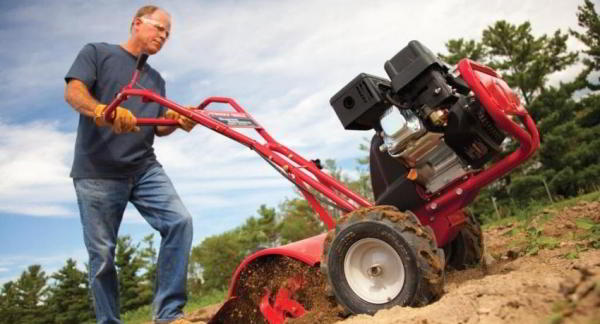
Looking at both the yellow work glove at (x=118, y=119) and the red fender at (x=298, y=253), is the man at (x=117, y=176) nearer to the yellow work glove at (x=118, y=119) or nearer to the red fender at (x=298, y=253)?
the yellow work glove at (x=118, y=119)

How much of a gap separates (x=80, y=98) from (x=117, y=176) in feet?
2.04

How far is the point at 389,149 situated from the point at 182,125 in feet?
6.07

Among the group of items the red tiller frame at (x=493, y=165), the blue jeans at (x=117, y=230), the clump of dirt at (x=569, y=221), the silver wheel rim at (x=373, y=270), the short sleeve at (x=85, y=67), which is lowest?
the clump of dirt at (x=569, y=221)

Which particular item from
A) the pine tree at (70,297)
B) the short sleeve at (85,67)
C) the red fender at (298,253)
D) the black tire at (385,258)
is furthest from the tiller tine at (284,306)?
the pine tree at (70,297)

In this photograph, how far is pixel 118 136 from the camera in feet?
12.6

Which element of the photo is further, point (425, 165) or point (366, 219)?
point (425, 165)

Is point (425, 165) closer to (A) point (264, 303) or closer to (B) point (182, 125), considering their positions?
(A) point (264, 303)

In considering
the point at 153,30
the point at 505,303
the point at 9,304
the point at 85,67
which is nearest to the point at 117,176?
the point at 85,67

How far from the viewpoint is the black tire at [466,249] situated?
3.79 metres

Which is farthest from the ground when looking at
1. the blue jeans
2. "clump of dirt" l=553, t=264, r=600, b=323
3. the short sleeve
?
the short sleeve

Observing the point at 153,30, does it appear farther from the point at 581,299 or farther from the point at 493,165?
the point at 581,299

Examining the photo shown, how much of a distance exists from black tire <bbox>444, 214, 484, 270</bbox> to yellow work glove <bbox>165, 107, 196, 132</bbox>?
223 centimetres

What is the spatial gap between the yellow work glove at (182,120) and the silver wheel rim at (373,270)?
1.94 m

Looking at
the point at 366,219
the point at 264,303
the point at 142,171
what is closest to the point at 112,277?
the point at 142,171
